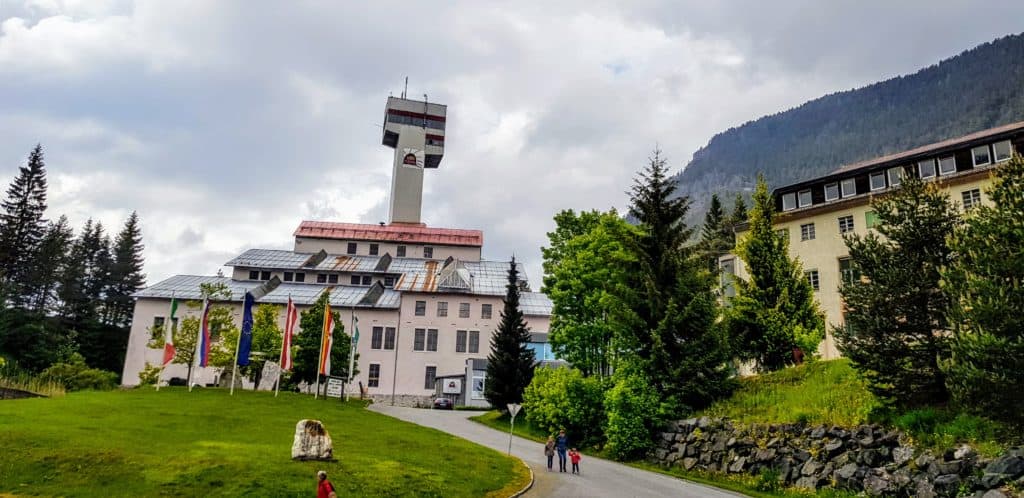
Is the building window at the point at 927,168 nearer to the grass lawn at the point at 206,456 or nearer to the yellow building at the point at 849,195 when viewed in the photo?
the yellow building at the point at 849,195

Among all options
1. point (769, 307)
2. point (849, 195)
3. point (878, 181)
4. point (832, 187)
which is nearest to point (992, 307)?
point (769, 307)

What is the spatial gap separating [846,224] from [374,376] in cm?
4714

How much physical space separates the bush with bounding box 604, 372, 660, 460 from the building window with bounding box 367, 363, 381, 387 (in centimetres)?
3951

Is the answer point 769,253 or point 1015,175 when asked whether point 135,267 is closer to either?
point 769,253

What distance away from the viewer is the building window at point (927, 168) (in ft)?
125

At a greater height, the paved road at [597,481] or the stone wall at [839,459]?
the stone wall at [839,459]

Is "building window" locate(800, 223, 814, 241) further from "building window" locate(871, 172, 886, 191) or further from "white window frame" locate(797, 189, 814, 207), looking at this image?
"building window" locate(871, 172, 886, 191)

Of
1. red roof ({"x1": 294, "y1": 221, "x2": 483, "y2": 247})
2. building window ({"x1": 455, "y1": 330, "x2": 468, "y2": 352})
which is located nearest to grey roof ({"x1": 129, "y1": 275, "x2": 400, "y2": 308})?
building window ({"x1": 455, "y1": 330, "x2": 468, "y2": 352})

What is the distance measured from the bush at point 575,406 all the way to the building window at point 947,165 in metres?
25.6

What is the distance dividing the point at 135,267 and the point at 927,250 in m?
92.0

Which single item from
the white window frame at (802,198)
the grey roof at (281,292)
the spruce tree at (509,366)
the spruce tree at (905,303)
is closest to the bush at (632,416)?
the spruce tree at (905,303)

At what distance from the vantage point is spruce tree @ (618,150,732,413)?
29.6 m

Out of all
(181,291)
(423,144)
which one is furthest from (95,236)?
(423,144)

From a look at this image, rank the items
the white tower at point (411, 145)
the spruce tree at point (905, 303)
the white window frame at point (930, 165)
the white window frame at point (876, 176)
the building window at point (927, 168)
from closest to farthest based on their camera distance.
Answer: the spruce tree at point (905, 303) → the white window frame at point (930, 165) → the building window at point (927, 168) → the white window frame at point (876, 176) → the white tower at point (411, 145)
